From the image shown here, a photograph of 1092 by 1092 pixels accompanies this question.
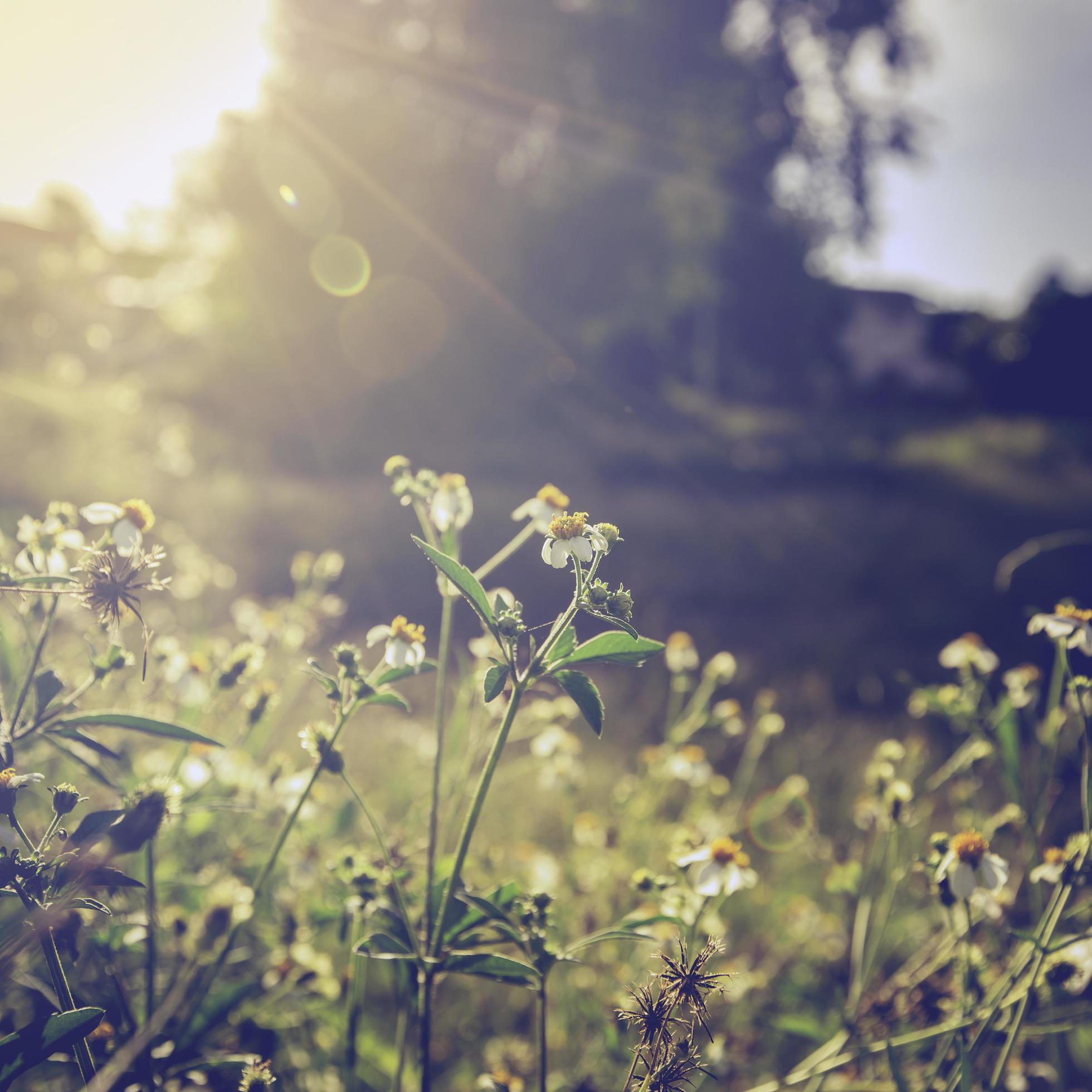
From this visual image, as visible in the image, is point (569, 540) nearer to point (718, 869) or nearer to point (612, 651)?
point (612, 651)

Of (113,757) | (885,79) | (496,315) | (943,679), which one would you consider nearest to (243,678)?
(113,757)

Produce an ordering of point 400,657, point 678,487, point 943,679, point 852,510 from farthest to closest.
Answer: point 678,487 → point 852,510 → point 943,679 → point 400,657

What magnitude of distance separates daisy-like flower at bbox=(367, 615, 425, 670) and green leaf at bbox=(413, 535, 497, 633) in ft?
Answer: 0.45

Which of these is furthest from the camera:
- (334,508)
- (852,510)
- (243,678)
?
(852,510)

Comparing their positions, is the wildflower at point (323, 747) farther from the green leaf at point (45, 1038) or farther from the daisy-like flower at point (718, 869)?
the daisy-like flower at point (718, 869)

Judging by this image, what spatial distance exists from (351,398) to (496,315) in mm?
2585

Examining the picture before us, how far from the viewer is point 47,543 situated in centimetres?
113

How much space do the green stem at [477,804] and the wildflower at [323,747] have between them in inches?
7.4

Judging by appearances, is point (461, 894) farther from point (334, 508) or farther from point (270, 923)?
point (334, 508)

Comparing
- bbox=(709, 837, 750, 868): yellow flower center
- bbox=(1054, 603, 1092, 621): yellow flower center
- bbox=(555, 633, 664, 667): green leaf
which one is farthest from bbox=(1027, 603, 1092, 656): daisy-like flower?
bbox=(555, 633, 664, 667): green leaf

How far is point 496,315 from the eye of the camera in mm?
12188

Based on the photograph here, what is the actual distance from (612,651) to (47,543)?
83 cm

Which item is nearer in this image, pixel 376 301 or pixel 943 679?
pixel 943 679

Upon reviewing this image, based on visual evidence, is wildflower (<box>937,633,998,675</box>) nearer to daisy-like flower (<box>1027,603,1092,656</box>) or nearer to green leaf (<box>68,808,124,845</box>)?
daisy-like flower (<box>1027,603,1092,656</box>)
